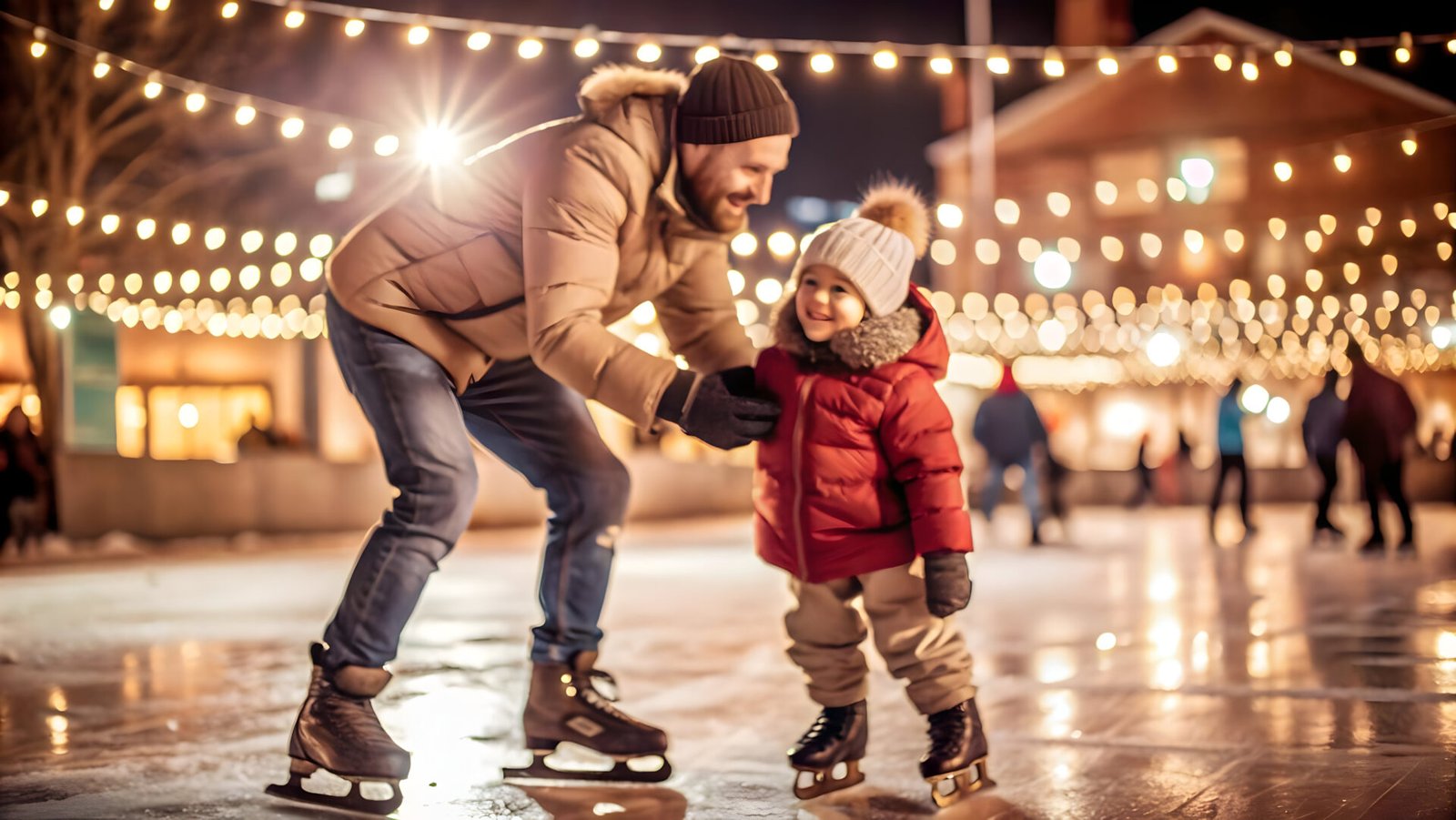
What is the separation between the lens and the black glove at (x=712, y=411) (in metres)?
3.31

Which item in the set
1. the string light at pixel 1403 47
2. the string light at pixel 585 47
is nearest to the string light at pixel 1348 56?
the string light at pixel 1403 47

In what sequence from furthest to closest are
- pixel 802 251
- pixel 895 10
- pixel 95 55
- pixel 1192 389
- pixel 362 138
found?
pixel 1192 389 < pixel 895 10 < pixel 362 138 < pixel 95 55 < pixel 802 251

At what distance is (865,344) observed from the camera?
360 cm

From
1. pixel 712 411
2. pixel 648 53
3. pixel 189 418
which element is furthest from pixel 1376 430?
pixel 189 418

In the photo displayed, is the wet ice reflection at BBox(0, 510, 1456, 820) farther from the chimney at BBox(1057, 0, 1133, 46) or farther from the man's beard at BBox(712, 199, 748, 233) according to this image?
the chimney at BBox(1057, 0, 1133, 46)

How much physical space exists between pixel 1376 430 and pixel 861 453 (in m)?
10.1

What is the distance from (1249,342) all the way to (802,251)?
30.4 m

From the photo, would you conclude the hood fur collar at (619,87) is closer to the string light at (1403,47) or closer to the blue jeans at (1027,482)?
the string light at (1403,47)

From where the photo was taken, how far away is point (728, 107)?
3484mm

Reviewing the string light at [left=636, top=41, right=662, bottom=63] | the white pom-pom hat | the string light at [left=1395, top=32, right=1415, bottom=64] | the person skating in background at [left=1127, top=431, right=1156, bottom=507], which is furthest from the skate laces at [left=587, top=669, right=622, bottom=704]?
the person skating in background at [left=1127, top=431, right=1156, bottom=507]

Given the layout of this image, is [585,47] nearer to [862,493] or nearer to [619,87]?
[619,87]

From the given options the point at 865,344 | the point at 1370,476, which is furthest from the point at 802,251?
the point at 1370,476

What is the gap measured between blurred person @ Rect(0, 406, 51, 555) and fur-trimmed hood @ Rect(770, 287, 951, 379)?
12169 mm

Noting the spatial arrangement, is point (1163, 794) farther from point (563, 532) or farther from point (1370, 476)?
point (1370, 476)
